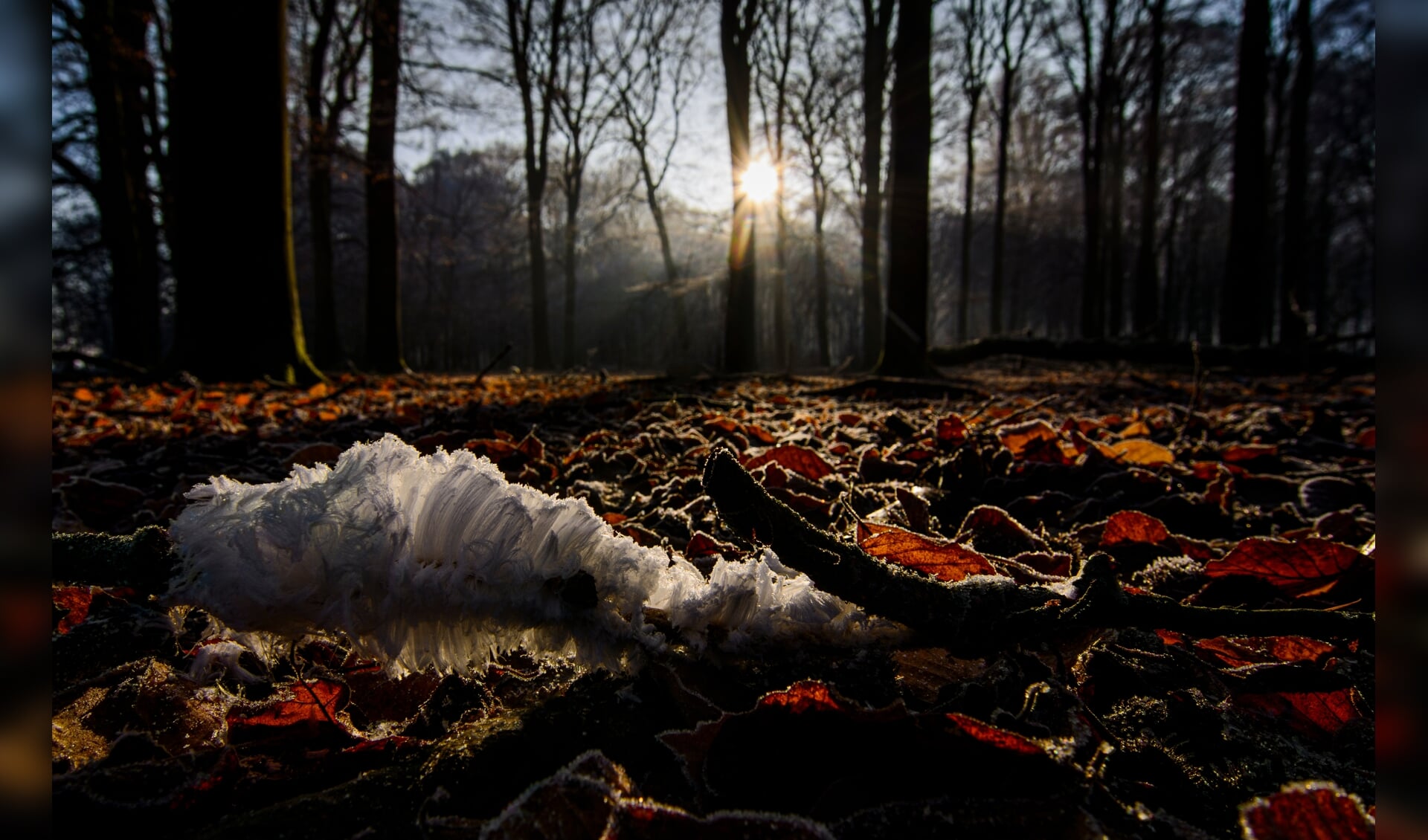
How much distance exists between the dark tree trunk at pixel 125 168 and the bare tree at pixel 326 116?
247 cm

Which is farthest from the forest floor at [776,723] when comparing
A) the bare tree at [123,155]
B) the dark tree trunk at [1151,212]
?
the dark tree trunk at [1151,212]

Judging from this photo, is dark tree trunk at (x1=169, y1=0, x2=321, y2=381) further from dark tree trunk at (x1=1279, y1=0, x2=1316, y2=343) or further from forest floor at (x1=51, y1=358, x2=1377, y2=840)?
dark tree trunk at (x1=1279, y1=0, x2=1316, y2=343)

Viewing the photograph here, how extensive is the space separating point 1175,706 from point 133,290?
1615 cm

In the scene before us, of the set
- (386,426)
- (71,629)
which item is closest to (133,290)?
(386,426)

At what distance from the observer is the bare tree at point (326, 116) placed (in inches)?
496

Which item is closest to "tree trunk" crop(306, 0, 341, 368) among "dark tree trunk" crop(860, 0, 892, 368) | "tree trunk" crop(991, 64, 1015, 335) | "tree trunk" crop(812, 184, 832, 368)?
"dark tree trunk" crop(860, 0, 892, 368)

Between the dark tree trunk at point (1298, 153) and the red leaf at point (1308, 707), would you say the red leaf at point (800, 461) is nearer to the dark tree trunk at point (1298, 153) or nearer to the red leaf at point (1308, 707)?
the red leaf at point (1308, 707)

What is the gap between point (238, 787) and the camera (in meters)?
0.63

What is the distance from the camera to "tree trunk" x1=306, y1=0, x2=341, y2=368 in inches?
481

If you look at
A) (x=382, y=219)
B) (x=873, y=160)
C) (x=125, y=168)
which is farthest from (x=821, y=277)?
(x=125, y=168)

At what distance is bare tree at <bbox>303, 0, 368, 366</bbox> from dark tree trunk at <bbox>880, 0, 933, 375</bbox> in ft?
29.6

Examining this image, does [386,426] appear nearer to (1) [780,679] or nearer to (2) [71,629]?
(2) [71,629]

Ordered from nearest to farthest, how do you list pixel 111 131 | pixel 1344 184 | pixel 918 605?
1. pixel 918 605
2. pixel 111 131
3. pixel 1344 184

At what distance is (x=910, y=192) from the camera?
294 inches
